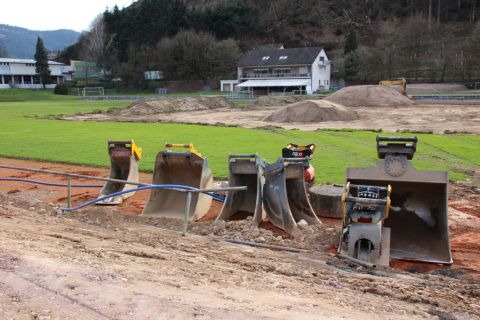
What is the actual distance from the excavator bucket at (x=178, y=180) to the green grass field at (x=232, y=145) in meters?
2.55

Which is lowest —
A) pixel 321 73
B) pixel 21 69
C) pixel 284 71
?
pixel 321 73

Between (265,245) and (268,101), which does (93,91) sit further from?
(265,245)

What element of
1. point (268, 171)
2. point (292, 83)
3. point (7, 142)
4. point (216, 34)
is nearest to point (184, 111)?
point (7, 142)

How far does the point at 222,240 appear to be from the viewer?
8.14 meters

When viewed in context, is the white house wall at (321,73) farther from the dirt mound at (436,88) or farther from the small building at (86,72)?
the small building at (86,72)

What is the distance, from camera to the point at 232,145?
68.5 ft

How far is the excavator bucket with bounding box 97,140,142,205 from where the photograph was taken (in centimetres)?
1198

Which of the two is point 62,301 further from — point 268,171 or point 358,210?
point 268,171

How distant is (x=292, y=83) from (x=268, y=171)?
2922 inches

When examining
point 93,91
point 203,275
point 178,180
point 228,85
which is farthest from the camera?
point 93,91

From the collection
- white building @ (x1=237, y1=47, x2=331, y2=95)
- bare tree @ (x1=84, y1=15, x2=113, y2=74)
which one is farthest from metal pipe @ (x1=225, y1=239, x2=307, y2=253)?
bare tree @ (x1=84, y1=15, x2=113, y2=74)

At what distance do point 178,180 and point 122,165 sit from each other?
6.73 ft

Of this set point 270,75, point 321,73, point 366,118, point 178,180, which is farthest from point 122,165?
point 321,73

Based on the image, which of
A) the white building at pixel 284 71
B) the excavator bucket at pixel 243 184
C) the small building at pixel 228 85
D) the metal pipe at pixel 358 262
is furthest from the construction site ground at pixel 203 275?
the small building at pixel 228 85
